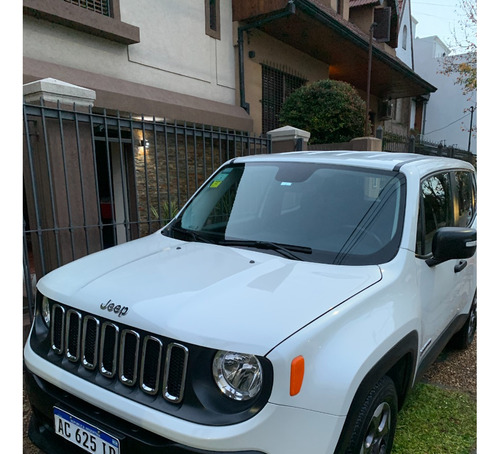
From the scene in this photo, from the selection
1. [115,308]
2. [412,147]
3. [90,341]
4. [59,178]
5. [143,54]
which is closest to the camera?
[115,308]

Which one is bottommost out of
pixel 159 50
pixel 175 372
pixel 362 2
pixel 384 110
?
pixel 175 372

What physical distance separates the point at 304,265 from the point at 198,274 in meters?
0.58

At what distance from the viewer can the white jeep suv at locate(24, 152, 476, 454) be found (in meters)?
1.59

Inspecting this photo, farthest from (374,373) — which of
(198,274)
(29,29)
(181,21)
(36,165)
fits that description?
(181,21)

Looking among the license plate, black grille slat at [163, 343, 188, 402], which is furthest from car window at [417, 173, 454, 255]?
the license plate

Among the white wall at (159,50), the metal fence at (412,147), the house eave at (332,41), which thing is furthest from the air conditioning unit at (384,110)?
the white wall at (159,50)

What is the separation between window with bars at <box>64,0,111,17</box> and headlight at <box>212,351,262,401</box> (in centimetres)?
667

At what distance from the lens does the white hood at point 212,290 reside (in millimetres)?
1645

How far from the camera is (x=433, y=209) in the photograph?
2875 mm

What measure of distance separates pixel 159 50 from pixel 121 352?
23.2ft

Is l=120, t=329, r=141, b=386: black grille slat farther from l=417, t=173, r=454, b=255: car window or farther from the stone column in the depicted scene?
the stone column

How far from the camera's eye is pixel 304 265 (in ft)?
7.22

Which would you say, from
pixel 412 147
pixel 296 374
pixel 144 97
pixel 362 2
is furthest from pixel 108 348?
pixel 362 2

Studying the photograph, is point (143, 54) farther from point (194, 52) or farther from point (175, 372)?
point (175, 372)
